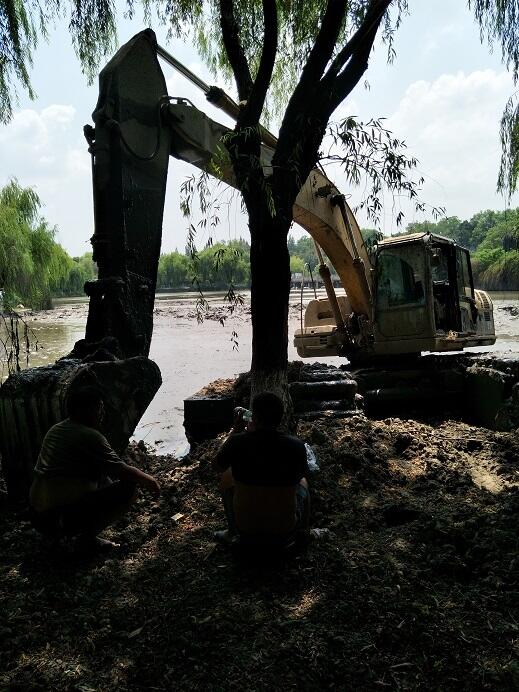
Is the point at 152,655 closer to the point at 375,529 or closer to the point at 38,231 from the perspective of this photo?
the point at 375,529

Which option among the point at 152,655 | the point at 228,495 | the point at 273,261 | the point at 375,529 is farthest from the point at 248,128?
the point at 152,655

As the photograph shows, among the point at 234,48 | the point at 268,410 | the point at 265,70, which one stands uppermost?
the point at 234,48

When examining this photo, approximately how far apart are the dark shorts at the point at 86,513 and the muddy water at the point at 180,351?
2.25 meters

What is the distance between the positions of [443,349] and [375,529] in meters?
4.52

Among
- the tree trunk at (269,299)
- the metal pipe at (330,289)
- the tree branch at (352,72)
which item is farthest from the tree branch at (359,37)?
the metal pipe at (330,289)

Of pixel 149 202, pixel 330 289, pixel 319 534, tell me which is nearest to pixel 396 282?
pixel 330 289

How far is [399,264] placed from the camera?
819cm

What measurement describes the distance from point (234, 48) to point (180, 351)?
1703 centimetres

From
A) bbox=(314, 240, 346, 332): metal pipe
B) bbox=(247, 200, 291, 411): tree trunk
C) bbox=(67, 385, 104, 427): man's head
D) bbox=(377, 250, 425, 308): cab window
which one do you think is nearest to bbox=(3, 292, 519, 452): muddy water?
bbox=(247, 200, 291, 411): tree trunk

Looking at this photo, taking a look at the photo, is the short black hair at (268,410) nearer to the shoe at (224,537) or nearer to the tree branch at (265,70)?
the shoe at (224,537)

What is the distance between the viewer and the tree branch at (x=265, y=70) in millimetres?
4879

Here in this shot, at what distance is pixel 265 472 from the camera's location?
3242 millimetres

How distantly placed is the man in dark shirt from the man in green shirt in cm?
52

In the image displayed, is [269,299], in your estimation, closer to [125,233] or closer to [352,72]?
[125,233]
